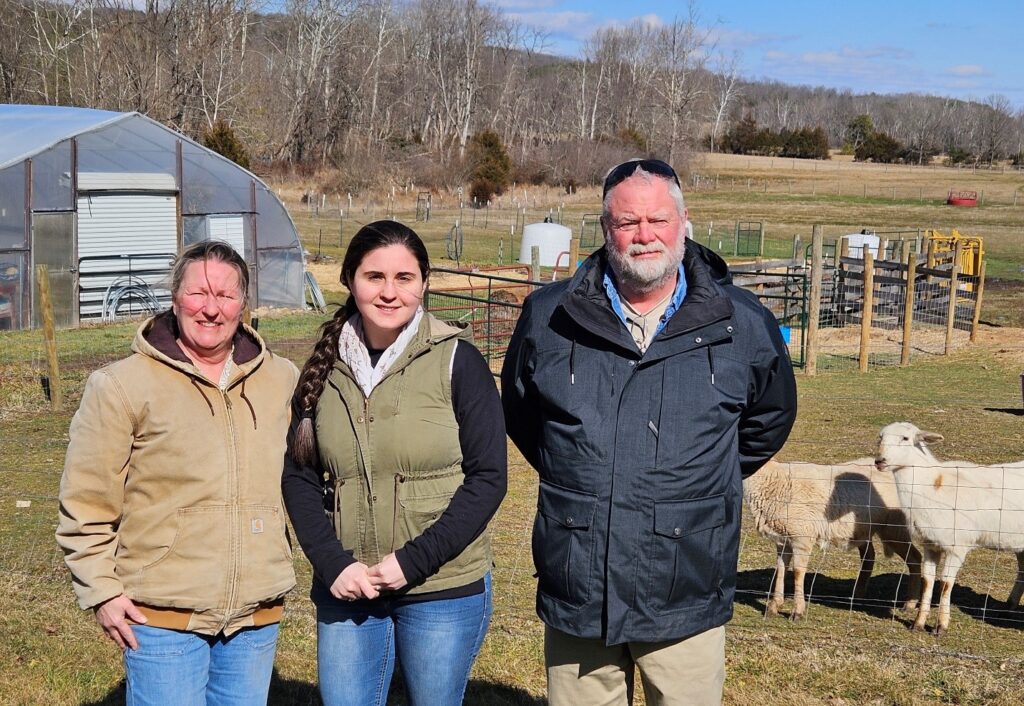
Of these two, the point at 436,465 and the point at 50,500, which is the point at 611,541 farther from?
the point at 50,500

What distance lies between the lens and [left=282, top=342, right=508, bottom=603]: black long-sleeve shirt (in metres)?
2.92

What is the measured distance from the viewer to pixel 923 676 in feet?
15.6

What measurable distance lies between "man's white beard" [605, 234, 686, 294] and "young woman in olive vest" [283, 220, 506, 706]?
19.6 inches

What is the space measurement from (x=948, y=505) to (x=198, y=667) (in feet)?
16.4

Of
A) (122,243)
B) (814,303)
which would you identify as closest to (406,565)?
(814,303)

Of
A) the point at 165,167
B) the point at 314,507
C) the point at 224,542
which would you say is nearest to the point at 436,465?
the point at 314,507

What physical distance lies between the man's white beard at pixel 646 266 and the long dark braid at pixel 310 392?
86cm

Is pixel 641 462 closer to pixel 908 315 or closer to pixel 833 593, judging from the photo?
pixel 833 593

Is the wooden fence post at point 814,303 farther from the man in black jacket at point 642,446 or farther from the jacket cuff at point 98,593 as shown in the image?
the jacket cuff at point 98,593

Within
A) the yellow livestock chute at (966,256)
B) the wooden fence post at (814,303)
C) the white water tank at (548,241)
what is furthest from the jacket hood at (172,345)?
the white water tank at (548,241)

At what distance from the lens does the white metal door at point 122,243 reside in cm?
1984

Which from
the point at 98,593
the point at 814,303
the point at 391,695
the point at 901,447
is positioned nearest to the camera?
the point at 98,593

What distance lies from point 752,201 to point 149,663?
6573 cm

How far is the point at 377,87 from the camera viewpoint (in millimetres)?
71750
